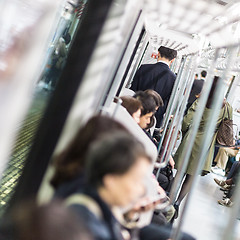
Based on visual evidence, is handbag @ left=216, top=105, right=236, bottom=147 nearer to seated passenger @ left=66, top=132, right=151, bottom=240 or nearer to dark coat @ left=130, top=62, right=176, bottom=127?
dark coat @ left=130, top=62, right=176, bottom=127

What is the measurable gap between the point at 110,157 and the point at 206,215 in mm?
3483

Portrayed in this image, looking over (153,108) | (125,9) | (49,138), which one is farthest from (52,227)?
(153,108)

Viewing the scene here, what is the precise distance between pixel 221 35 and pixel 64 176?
912 mm

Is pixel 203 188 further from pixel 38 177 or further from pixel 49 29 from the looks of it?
pixel 49 29

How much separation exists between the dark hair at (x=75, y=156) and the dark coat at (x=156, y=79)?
266cm

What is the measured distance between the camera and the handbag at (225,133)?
3.68 meters

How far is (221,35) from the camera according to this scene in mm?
1469

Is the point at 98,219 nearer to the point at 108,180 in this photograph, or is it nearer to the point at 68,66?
the point at 108,180

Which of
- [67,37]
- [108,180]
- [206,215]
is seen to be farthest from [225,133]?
[67,37]

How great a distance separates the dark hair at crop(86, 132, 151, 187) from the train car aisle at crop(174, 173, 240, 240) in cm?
205

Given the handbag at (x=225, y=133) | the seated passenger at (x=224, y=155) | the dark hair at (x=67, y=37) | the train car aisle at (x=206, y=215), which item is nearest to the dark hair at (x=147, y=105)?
the train car aisle at (x=206, y=215)

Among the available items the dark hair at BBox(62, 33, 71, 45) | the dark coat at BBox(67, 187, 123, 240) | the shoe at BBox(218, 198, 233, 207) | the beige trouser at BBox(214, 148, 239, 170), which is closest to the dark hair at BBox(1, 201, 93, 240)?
the dark coat at BBox(67, 187, 123, 240)

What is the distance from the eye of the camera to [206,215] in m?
4.09

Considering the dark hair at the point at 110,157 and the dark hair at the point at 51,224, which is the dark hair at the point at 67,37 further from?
the dark hair at the point at 51,224
